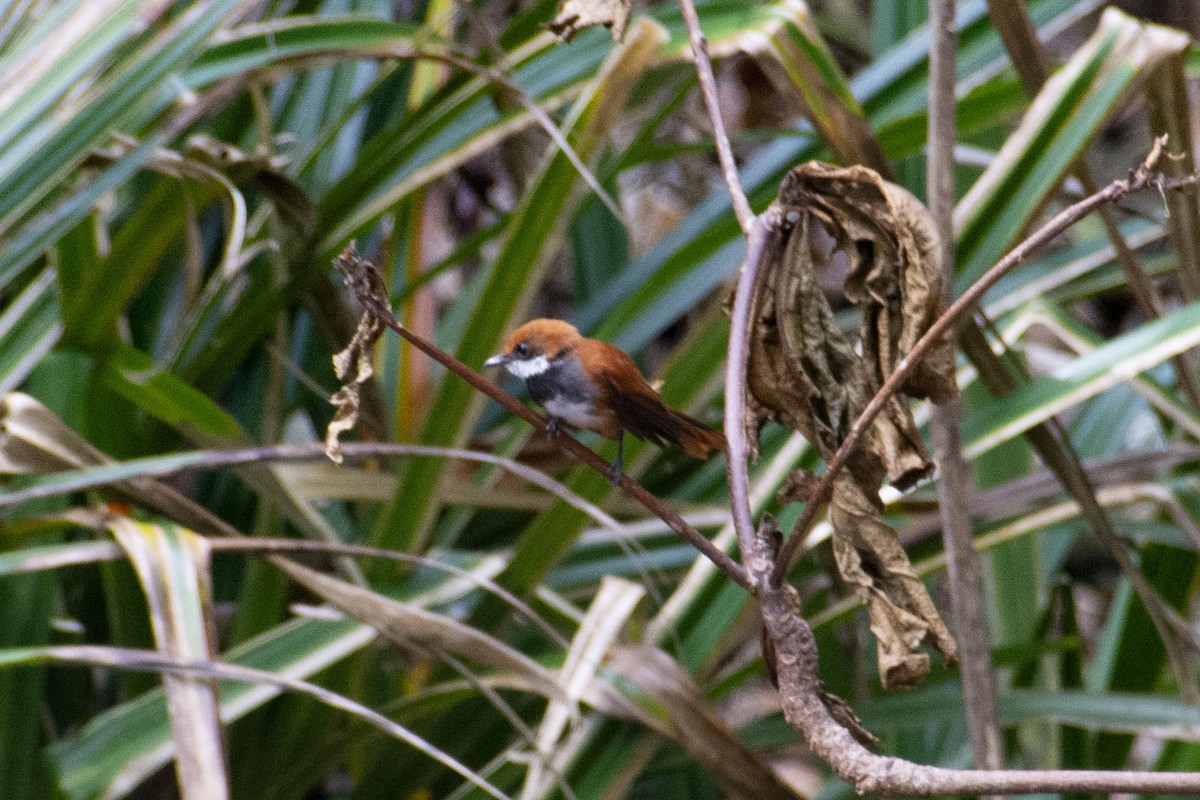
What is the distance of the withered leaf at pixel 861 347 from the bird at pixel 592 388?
0.38 metres

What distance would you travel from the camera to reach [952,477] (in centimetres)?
130

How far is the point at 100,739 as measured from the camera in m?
1.51

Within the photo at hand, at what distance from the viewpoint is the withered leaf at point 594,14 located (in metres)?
0.93

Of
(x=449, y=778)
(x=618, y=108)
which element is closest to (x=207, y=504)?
(x=449, y=778)

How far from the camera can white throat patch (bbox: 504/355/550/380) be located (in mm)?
1515

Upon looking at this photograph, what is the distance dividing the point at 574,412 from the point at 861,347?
71cm

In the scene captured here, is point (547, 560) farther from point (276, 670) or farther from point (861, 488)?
point (861, 488)

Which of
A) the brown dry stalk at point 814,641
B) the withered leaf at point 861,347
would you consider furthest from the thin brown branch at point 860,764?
the withered leaf at point 861,347

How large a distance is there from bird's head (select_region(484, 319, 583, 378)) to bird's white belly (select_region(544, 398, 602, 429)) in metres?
0.04

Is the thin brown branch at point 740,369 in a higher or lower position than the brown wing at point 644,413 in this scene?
higher

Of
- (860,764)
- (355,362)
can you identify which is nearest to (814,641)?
(860,764)

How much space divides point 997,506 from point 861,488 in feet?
3.36

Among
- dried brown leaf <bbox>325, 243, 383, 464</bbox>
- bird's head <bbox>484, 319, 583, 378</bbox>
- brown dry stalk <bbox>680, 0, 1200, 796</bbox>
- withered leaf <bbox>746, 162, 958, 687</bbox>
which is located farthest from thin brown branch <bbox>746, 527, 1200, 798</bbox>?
bird's head <bbox>484, 319, 583, 378</bbox>

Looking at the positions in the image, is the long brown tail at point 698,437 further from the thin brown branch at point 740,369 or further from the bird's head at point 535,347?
the thin brown branch at point 740,369
